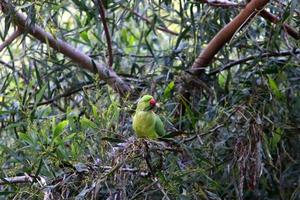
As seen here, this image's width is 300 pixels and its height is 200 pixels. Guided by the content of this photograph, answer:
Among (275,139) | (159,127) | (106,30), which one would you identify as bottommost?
(275,139)

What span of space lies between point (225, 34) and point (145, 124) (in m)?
0.47

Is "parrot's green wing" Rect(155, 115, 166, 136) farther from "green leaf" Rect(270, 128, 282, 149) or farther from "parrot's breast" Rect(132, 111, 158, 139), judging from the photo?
"green leaf" Rect(270, 128, 282, 149)

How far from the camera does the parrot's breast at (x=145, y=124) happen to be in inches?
59.8

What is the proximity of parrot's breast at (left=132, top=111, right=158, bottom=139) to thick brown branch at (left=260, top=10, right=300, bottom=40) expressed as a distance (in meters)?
0.46

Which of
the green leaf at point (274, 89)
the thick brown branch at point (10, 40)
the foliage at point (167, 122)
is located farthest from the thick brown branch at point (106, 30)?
the green leaf at point (274, 89)

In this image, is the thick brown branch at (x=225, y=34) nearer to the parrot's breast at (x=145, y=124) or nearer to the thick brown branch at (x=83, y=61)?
the thick brown branch at (x=83, y=61)

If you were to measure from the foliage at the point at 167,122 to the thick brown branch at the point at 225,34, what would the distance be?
4 centimetres

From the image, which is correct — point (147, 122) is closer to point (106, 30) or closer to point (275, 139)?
point (275, 139)

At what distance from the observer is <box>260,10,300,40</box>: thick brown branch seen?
1813 mm

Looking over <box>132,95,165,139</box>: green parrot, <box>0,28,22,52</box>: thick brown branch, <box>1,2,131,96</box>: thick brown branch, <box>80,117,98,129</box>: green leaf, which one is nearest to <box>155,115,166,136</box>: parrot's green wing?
<box>132,95,165,139</box>: green parrot

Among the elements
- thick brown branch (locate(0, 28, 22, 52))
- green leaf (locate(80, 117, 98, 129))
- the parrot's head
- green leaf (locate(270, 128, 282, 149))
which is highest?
thick brown branch (locate(0, 28, 22, 52))

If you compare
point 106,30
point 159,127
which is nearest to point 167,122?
point 159,127

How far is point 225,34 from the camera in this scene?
6.15ft

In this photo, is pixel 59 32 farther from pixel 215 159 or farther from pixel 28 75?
pixel 215 159
